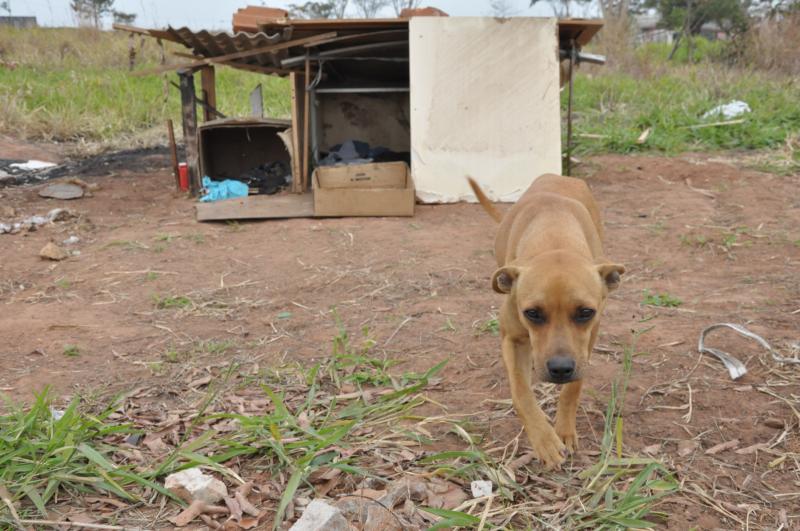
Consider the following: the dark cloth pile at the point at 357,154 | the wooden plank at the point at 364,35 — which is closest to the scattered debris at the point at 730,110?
the dark cloth pile at the point at 357,154

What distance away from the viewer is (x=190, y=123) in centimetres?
936

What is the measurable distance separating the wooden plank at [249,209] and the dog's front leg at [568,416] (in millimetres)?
5269

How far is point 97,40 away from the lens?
21266 mm

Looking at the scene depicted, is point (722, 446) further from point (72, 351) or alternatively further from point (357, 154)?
point (357, 154)

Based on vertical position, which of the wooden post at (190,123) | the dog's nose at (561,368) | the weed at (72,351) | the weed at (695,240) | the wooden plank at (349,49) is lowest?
the weed at (72,351)

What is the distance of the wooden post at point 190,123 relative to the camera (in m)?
9.13

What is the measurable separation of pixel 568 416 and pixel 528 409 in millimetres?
181

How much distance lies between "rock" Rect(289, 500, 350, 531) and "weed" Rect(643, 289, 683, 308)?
321 cm

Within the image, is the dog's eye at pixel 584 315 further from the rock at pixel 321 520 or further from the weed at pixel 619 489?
the rock at pixel 321 520

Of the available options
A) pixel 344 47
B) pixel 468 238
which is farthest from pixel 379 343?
pixel 344 47

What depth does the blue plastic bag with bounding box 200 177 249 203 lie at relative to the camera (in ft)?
29.4

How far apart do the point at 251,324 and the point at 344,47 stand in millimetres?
5349

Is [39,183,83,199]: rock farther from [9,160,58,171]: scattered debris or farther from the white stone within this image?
the white stone

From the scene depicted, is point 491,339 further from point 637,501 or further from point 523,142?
point 523,142
